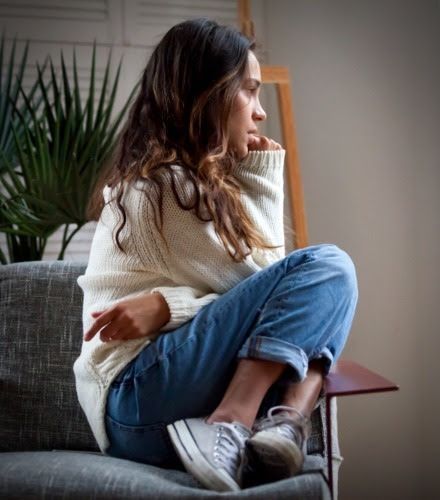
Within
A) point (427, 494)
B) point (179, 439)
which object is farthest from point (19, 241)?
point (427, 494)

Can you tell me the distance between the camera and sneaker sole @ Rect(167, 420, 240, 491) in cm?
120

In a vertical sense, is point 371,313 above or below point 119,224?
below

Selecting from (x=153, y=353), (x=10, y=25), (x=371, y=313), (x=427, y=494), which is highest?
(x=10, y=25)

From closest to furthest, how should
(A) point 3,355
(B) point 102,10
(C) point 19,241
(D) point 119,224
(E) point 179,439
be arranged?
(E) point 179,439 → (D) point 119,224 → (A) point 3,355 → (C) point 19,241 → (B) point 102,10

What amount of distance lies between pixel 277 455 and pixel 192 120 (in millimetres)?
661

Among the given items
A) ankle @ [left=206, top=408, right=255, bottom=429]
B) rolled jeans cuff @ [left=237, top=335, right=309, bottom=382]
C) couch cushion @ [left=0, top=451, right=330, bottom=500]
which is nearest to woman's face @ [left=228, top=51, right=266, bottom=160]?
rolled jeans cuff @ [left=237, top=335, right=309, bottom=382]

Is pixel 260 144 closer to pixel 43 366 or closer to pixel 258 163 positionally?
pixel 258 163

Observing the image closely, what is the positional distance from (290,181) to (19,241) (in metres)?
0.80

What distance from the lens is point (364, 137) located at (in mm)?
2580

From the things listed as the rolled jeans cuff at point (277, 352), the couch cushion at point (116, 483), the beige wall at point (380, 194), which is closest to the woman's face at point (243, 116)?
the rolled jeans cuff at point (277, 352)

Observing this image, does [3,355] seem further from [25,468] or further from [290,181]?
[290,181]

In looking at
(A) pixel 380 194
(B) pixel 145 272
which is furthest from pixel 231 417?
(A) pixel 380 194

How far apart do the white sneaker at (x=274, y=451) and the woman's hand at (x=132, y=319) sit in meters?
0.26

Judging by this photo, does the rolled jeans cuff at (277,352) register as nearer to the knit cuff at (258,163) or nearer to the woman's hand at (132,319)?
the woman's hand at (132,319)
